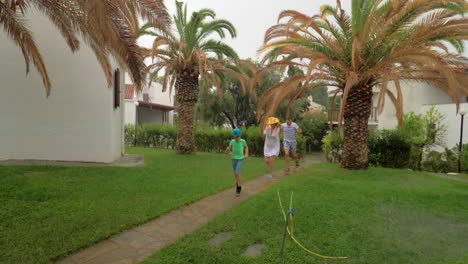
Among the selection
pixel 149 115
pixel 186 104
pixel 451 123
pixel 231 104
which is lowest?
pixel 451 123

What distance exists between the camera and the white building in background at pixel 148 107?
25.8 metres

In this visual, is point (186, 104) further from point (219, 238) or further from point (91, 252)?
point (91, 252)

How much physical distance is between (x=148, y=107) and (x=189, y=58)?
17834mm

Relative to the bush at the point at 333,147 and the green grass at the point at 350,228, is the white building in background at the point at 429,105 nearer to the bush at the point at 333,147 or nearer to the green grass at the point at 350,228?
the bush at the point at 333,147

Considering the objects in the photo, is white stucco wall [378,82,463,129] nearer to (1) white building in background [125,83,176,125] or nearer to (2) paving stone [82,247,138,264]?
(1) white building in background [125,83,176,125]

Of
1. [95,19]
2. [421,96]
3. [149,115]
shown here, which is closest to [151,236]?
[95,19]

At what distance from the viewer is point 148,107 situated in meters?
28.1

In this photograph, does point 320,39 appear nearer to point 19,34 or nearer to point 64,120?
point 19,34

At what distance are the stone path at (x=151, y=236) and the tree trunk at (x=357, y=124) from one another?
484cm

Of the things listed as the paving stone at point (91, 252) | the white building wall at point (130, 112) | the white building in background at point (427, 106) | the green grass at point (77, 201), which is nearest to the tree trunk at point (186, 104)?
the green grass at point (77, 201)

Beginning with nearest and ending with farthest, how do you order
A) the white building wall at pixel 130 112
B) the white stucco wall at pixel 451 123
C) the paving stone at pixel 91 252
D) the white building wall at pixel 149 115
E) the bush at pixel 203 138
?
the paving stone at pixel 91 252
the bush at pixel 203 138
the white stucco wall at pixel 451 123
the white building wall at pixel 130 112
the white building wall at pixel 149 115

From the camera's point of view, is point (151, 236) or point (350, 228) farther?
point (350, 228)

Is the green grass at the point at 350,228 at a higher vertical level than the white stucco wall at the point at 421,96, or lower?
lower

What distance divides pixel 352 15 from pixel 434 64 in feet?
8.52
